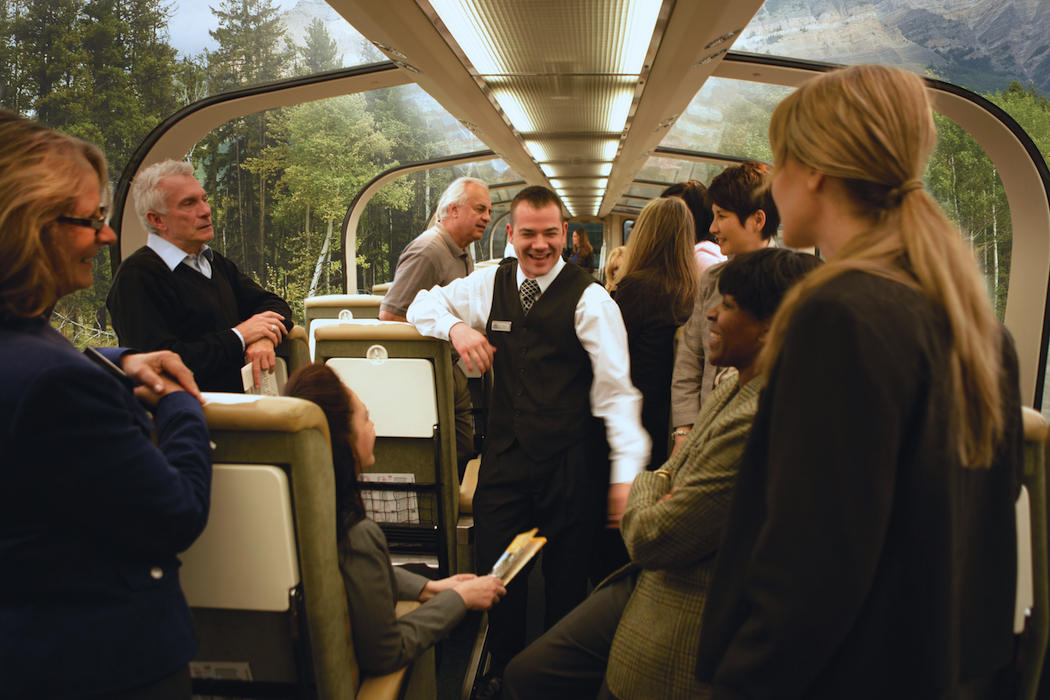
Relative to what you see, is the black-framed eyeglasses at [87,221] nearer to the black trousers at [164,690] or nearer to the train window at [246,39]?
the black trousers at [164,690]

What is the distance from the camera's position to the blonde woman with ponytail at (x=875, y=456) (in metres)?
0.73

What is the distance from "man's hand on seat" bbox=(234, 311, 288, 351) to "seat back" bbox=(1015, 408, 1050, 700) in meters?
2.11

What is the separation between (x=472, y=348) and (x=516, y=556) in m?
0.68

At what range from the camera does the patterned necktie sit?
2.25m

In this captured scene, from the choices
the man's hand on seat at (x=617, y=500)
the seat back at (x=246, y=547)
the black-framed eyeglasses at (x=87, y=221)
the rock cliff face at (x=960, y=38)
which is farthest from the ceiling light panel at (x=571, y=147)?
the seat back at (x=246, y=547)

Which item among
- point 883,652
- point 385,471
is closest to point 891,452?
point 883,652

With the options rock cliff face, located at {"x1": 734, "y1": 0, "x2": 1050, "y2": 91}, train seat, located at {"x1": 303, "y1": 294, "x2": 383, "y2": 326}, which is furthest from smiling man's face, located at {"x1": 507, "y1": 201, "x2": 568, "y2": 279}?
train seat, located at {"x1": 303, "y1": 294, "x2": 383, "y2": 326}

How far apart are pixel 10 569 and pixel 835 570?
3.67ft

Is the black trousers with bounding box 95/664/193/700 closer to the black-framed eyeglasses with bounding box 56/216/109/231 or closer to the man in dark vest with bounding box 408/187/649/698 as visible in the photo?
the black-framed eyeglasses with bounding box 56/216/109/231

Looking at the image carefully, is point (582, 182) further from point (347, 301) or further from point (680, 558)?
point (680, 558)

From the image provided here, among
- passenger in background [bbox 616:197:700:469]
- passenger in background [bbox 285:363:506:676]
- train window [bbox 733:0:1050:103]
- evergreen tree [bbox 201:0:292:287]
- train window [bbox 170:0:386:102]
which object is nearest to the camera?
passenger in background [bbox 285:363:506:676]

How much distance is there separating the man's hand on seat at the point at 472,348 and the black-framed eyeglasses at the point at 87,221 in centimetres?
112

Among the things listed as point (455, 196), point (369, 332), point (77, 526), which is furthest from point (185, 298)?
point (455, 196)

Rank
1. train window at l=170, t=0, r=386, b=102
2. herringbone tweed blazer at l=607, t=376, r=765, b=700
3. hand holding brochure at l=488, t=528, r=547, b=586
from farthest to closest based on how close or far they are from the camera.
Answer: train window at l=170, t=0, r=386, b=102 → hand holding brochure at l=488, t=528, r=547, b=586 → herringbone tweed blazer at l=607, t=376, r=765, b=700
